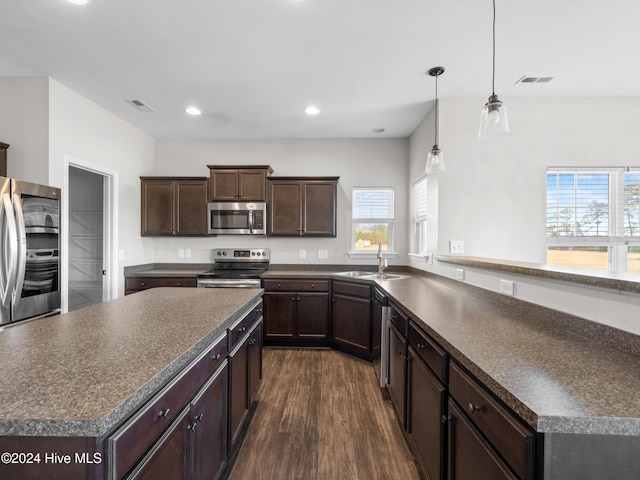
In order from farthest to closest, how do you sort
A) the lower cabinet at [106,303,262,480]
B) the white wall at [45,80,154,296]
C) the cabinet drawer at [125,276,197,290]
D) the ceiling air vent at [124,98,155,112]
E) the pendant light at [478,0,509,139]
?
the cabinet drawer at [125,276,197,290] < the ceiling air vent at [124,98,155,112] < the white wall at [45,80,154,296] < the pendant light at [478,0,509,139] < the lower cabinet at [106,303,262,480]

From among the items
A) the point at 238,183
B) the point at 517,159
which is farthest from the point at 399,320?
the point at 238,183

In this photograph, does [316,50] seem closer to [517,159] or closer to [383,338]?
[517,159]

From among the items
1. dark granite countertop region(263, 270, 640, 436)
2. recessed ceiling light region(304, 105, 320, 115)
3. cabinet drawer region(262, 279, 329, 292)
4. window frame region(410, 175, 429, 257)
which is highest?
recessed ceiling light region(304, 105, 320, 115)

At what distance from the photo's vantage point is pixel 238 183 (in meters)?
3.97

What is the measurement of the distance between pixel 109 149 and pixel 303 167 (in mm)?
2348

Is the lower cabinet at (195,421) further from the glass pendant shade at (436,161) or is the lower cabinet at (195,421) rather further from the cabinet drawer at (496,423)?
the glass pendant shade at (436,161)

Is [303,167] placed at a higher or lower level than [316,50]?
lower

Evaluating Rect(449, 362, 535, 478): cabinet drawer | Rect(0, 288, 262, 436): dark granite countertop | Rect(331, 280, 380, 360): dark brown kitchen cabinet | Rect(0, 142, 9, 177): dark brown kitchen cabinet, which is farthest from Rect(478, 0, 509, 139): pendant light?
Rect(0, 142, 9, 177): dark brown kitchen cabinet

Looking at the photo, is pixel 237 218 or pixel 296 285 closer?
pixel 296 285

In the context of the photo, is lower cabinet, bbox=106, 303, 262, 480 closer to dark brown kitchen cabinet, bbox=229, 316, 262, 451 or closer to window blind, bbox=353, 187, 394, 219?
dark brown kitchen cabinet, bbox=229, 316, 262, 451

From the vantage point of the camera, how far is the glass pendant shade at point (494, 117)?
1.67m

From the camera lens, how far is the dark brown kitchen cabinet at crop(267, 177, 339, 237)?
3977mm

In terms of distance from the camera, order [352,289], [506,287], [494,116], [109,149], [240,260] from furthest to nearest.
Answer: [240,260] → [109,149] → [352,289] → [506,287] → [494,116]

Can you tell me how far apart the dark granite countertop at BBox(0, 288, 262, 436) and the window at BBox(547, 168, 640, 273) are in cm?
331
